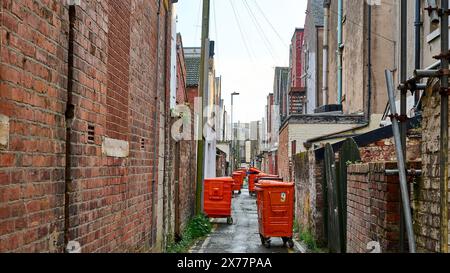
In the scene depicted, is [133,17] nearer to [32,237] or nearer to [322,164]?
[32,237]

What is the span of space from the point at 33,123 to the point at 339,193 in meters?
7.25

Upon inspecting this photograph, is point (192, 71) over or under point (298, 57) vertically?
under

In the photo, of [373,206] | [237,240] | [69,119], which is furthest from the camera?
[237,240]

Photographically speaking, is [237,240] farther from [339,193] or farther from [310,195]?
[339,193]

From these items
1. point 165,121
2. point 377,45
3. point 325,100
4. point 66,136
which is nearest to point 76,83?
point 66,136

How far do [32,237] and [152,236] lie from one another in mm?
5360

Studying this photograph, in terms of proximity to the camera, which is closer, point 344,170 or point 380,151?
point 344,170

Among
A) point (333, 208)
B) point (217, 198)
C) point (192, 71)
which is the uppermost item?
point (192, 71)

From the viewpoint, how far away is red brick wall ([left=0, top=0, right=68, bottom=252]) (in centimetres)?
328

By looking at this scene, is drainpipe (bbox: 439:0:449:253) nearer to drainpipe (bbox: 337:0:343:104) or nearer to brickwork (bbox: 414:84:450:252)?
brickwork (bbox: 414:84:450:252)

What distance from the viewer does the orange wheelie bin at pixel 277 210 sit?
13734 millimetres

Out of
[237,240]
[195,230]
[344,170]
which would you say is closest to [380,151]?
[344,170]

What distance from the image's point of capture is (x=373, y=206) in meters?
6.39

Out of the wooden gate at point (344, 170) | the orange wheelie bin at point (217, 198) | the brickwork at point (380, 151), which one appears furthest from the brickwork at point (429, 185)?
the orange wheelie bin at point (217, 198)
